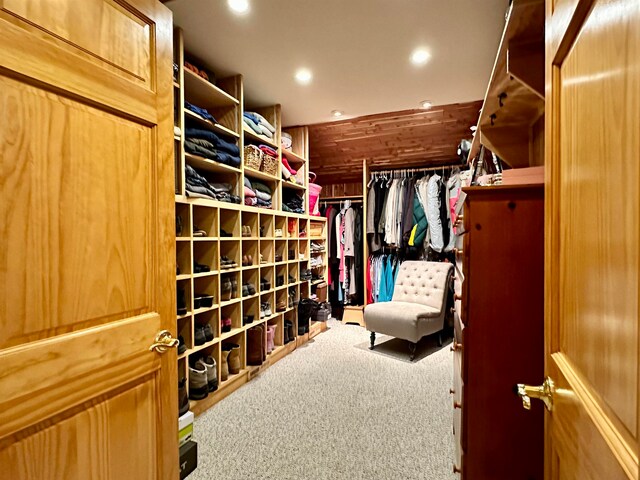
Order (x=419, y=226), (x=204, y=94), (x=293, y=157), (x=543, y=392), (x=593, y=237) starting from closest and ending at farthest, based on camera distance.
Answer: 1. (x=593, y=237)
2. (x=543, y=392)
3. (x=204, y=94)
4. (x=293, y=157)
5. (x=419, y=226)

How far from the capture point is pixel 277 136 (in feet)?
10.4

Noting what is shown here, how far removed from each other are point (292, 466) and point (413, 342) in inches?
69.5

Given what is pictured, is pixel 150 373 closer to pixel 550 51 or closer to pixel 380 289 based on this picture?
pixel 550 51

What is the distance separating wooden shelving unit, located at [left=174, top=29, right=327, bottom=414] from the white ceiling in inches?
9.1

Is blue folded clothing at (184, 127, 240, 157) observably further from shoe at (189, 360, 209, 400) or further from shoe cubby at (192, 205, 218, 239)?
shoe at (189, 360, 209, 400)

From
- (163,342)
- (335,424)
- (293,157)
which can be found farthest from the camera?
(293,157)

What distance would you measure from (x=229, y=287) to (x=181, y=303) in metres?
0.50

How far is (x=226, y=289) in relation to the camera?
2473 mm

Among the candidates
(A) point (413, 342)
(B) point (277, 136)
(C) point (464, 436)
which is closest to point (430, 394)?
(A) point (413, 342)

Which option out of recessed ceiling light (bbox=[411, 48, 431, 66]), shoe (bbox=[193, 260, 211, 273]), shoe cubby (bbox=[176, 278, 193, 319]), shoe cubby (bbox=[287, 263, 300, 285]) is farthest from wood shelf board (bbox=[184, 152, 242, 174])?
recessed ceiling light (bbox=[411, 48, 431, 66])

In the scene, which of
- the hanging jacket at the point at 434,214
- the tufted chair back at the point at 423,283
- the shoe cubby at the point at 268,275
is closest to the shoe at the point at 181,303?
the shoe cubby at the point at 268,275

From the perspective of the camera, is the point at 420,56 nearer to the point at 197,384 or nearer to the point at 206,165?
the point at 206,165

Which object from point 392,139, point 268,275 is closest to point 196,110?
point 268,275

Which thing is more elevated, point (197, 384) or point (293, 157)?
point (293, 157)
